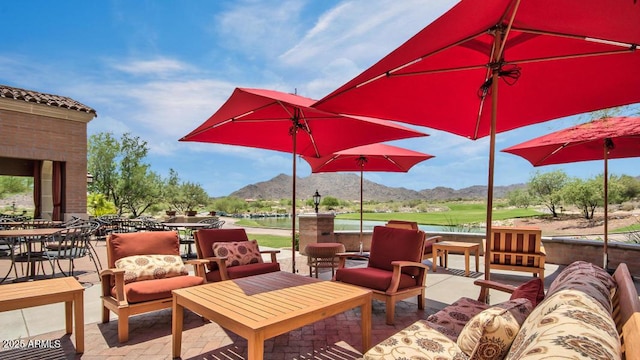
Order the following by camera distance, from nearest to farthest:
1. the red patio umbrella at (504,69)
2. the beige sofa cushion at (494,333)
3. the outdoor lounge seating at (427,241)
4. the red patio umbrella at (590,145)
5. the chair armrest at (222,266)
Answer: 1. the beige sofa cushion at (494,333)
2. the red patio umbrella at (504,69)
3. the chair armrest at (222,266)
4. the red patio umbrella at (590,145)
5. the outdoor lounge seating at (427,241)

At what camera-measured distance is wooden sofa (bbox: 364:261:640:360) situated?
108 centimetres

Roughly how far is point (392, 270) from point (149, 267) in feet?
10.2

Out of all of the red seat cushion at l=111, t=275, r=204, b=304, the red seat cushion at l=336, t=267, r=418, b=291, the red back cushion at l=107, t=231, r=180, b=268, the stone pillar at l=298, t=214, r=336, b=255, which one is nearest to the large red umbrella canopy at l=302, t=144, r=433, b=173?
the stone pillar at l=298, t=214, r=336, b=255

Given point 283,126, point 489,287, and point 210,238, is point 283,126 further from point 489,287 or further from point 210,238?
point 489,287

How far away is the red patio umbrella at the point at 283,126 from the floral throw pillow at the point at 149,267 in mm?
1755

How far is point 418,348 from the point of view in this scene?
210 cm

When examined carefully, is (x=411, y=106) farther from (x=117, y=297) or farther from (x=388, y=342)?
(x=117, y=297)

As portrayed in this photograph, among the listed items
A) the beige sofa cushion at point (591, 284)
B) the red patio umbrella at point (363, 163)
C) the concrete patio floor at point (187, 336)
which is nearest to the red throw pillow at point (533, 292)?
the beige sofa cushion at point (591, 284)

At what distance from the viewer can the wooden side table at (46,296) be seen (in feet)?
9.29

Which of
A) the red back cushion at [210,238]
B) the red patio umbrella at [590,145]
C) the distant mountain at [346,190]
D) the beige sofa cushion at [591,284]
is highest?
the red patio umbrella at [590,145]

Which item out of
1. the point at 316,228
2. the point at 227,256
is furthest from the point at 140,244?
the point at 316,228

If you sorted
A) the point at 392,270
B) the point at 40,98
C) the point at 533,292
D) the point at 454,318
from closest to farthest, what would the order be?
1. the point at 533,292
2. the point at 454,318
3. the point at 392,270
4. the point at 40,98

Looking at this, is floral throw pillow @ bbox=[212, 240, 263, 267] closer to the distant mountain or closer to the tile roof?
the tile roof

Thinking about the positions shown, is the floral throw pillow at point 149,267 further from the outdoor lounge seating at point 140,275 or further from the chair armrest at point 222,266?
the chair armrest at point 222,266
